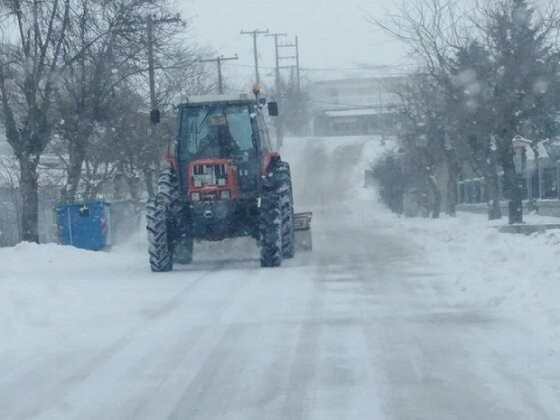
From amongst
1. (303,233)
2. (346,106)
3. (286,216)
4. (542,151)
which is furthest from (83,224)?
(346,106)

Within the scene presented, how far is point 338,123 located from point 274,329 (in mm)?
116992

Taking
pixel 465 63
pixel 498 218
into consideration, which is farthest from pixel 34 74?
pixel 498 218

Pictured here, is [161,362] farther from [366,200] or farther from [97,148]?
[366,200]

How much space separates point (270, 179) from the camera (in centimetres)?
2202

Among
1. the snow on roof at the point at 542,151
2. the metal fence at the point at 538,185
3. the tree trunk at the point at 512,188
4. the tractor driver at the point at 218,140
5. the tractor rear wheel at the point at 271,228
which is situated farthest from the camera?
the snow on roof at the point at 542,151

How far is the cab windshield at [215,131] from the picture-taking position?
22.4m

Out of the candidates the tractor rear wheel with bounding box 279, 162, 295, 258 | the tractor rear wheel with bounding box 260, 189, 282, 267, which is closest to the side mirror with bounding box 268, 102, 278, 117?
the tractor rear wheel with bounding box 279, 162, 295, 258

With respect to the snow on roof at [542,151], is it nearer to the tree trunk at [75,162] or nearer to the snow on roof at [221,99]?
the tree trunk at [75,162]

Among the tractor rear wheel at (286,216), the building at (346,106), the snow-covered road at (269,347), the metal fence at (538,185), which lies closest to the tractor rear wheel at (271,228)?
the tractor rear wheel at (286,216)

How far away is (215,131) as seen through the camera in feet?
73.8

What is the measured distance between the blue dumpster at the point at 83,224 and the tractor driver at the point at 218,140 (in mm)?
7589

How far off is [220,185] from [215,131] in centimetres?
132

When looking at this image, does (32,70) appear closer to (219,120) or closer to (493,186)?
(219,120)

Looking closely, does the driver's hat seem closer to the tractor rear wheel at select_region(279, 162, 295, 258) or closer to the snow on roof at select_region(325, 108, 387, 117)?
the tractor rear wheel at select_region(279, 162, 295, 258)
